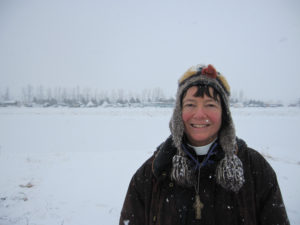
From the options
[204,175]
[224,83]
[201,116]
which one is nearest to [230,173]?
[204,175]

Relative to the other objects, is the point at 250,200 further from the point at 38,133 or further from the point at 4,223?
the point at 38,133

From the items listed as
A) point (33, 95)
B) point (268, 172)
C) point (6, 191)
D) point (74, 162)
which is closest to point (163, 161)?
point (268, 172)

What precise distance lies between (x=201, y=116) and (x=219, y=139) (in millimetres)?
377

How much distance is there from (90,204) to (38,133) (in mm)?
11540

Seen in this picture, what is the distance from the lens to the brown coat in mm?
1425

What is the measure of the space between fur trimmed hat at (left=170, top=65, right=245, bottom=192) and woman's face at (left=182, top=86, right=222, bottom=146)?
10 centimetres

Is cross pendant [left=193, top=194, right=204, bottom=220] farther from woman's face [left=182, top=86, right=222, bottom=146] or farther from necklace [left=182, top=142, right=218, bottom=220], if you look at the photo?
woman's face [left=182, top=86, right=222, bottom=146]

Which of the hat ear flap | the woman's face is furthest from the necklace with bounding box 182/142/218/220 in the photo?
the hat ear flap

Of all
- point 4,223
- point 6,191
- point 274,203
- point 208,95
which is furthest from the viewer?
point 6,191

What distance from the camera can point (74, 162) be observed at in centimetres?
659

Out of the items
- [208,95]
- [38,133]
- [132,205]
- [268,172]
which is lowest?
[38,133]

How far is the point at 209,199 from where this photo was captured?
4.79ft

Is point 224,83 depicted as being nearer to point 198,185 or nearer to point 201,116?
point 201,116

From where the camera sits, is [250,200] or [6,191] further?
[6,191]
